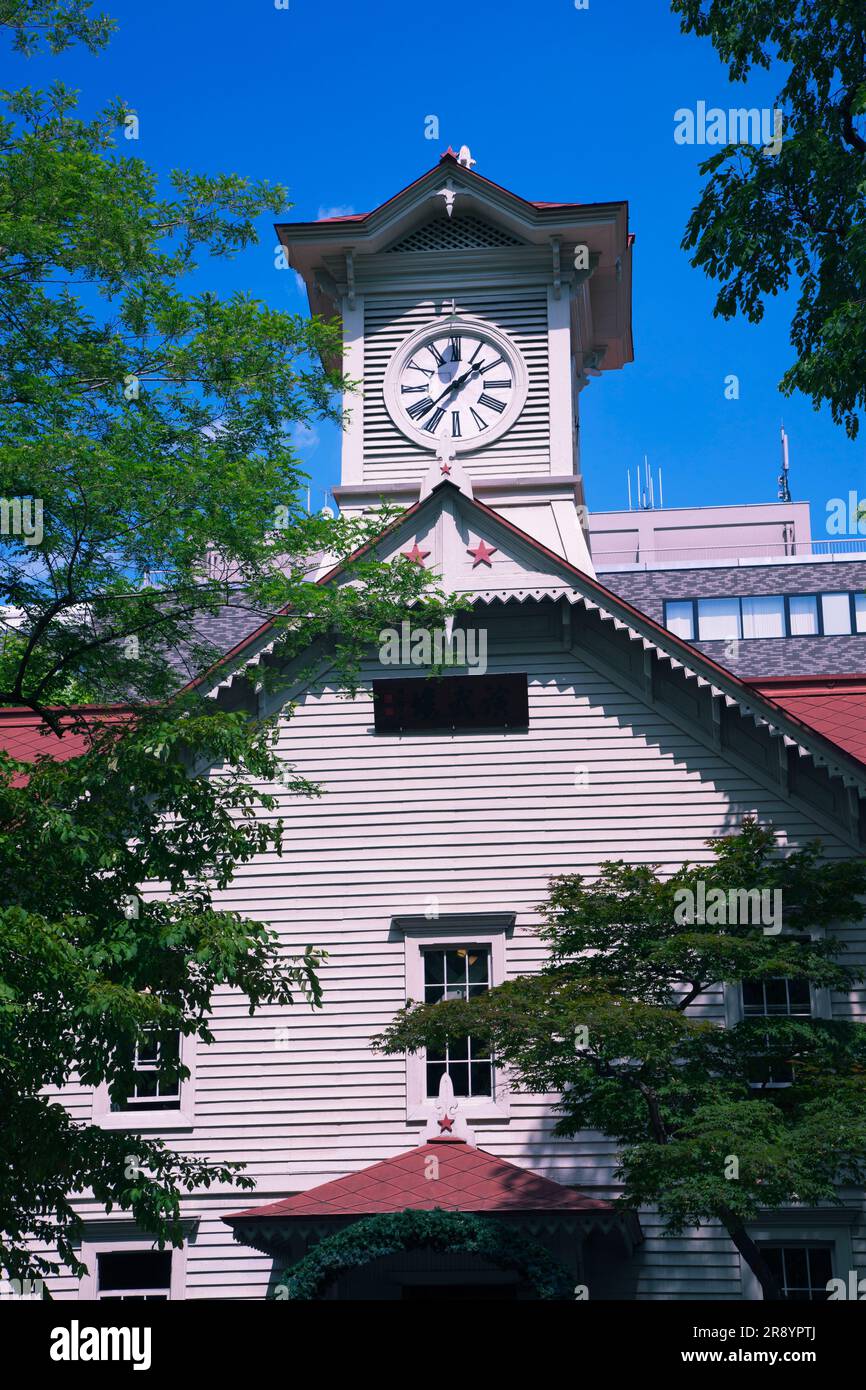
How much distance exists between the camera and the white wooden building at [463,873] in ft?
64.5

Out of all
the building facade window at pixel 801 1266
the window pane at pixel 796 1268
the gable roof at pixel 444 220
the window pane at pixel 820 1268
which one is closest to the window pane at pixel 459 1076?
the building facade window at pixel 801 1266

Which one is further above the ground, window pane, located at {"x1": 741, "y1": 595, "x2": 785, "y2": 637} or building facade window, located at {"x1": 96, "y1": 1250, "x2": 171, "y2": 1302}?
window pane, located at {"x1": 741, "y1": 595, "x2": 785, "y2": 637}

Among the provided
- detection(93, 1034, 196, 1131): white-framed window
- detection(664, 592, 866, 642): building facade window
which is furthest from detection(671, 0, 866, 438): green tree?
detection(664, 592, 866, 642): building facade window

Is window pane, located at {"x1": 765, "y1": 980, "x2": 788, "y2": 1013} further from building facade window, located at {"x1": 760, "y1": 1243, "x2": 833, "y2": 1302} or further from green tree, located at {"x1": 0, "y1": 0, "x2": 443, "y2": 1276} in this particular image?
green tree, located at {"x1": 0, "y1": 0, "x2": 443, "y2": 1276}

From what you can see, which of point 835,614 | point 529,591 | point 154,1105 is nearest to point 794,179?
point 529,591

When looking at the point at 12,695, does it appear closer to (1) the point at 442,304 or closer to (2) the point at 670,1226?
(2) the point at 670,1226

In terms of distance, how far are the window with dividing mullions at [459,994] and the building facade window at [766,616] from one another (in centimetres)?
5441

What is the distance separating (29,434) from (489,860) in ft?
27.1

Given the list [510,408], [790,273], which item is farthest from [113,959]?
[510,408]

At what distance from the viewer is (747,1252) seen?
17.2m

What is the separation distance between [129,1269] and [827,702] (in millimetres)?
12319

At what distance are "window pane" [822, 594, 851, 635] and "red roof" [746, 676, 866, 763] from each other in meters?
50.7

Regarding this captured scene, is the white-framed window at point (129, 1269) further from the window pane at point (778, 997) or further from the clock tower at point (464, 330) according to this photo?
the clock tower at point (464, 330)

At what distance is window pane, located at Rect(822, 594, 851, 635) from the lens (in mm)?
74812
